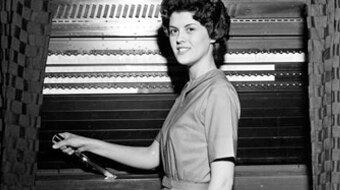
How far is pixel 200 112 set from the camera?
199 cm

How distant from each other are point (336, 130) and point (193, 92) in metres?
0.56

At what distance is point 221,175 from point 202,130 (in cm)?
19

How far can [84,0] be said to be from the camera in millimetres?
2576

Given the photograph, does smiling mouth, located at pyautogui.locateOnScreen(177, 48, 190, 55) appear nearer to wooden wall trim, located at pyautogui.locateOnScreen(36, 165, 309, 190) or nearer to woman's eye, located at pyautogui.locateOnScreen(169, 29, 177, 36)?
woman's eye, located at pyautogui.locateOnScreen(169, 29, 177, 36)

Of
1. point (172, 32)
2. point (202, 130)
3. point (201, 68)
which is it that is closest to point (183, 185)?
point (202, 130)

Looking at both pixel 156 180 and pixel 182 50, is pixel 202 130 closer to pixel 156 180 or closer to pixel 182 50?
pixel 182 50

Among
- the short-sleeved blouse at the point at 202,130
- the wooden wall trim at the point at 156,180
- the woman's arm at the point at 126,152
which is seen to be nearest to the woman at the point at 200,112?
the short-sleeved blouse at the point at 202,130

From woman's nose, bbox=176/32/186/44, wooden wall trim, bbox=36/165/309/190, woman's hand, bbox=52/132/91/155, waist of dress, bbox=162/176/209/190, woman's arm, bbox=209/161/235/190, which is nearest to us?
woman's arm, bbox=209/161/235/190

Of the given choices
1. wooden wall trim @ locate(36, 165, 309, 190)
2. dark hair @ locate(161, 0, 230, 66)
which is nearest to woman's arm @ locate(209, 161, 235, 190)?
dark hair @ locate(161, 0, 230, 66)

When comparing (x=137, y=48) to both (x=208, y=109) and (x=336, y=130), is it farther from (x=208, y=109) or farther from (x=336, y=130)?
(x=336, y=130)

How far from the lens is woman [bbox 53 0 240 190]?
Result: 6.26 feet

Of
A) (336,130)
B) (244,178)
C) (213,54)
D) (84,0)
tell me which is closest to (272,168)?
(244,178)

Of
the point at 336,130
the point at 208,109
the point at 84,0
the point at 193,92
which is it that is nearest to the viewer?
the point at 208,109

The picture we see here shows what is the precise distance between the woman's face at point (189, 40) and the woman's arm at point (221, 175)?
0.41 metres
